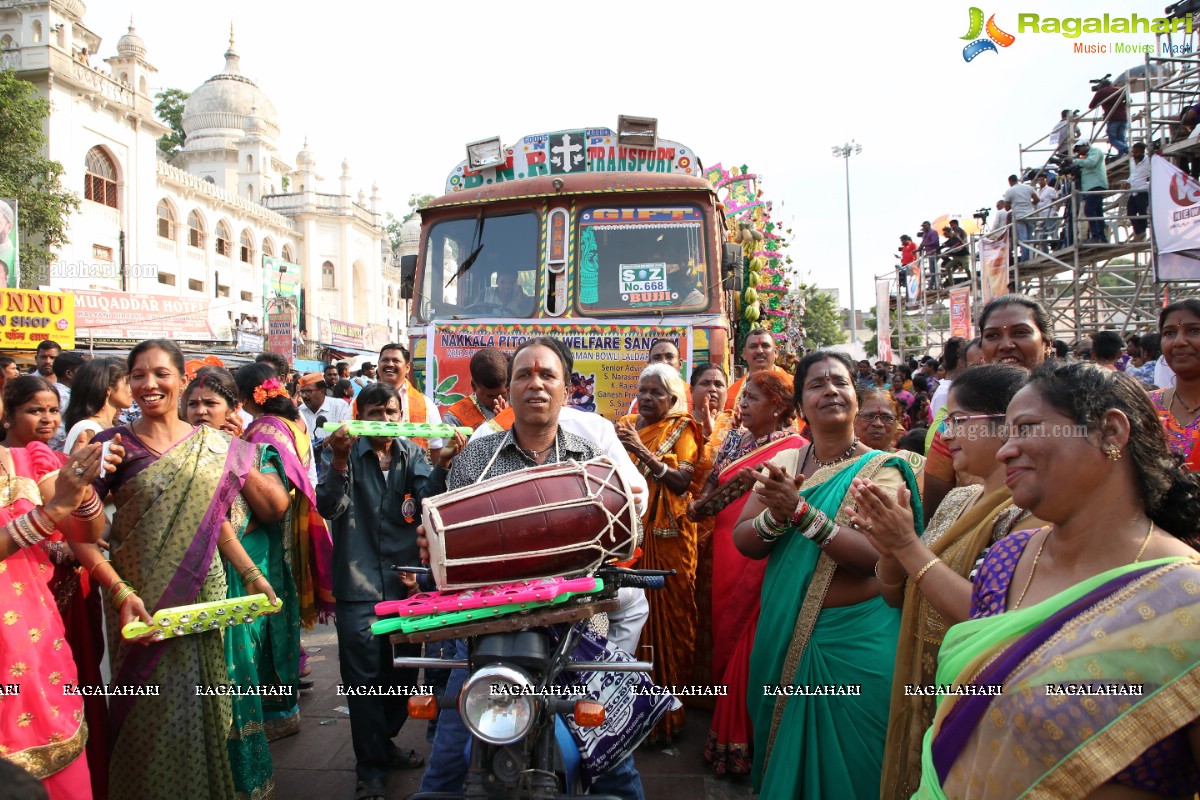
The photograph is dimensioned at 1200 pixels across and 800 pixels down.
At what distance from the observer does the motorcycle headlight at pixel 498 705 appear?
1830 mm

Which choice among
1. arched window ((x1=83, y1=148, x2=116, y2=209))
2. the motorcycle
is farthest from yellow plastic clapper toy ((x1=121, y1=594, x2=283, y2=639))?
arched window ((x1=83, y1=148, x2=116, y2=209))

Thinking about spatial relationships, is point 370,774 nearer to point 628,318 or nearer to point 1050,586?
point 1050,586

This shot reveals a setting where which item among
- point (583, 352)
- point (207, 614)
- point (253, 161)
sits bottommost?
point (207, 614)

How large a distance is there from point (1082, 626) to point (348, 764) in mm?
3466

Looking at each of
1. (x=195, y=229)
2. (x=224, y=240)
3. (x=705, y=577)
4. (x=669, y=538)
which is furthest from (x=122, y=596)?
(x=224, y=240)

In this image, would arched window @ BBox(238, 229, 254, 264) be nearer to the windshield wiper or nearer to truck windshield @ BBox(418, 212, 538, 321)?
truck windshield @ BBox(418, 212, 538, 321)

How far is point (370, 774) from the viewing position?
3422 millimetres

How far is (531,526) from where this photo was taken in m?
2.17

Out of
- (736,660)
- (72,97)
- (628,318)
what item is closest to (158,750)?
(736,660)

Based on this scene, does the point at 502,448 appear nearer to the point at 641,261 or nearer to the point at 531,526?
the point at 531,526

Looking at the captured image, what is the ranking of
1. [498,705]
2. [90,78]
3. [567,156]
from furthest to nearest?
1. [90,78]
2. [567,156]
3. [498,705]

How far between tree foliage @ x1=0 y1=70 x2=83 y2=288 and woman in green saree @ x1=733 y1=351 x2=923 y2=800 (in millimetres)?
22771

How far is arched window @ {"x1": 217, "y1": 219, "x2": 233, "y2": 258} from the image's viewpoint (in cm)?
3388

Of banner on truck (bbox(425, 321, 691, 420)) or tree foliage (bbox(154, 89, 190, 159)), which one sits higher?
tree foliage (bbox(154, 89, 190, 159))
